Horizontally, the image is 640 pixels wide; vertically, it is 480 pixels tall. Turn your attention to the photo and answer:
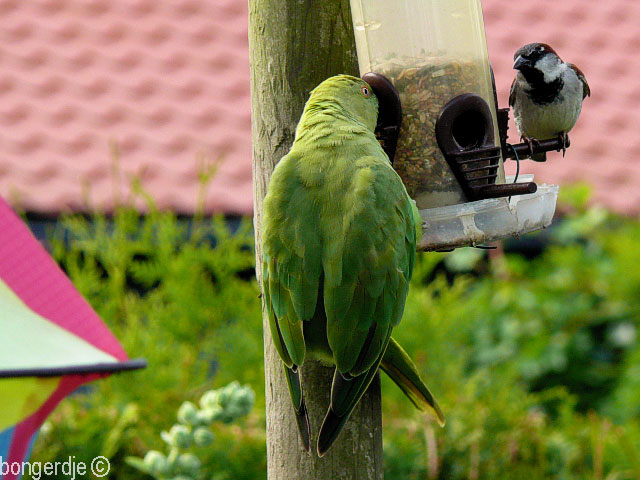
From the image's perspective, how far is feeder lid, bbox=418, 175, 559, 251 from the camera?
1.99 m

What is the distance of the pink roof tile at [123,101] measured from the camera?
166 inches

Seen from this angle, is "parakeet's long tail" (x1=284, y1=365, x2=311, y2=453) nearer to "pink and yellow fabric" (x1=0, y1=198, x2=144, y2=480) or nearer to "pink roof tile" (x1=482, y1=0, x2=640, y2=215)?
"pink and yellow fabric" (x1=0, y1=198, x2=144, y2=480)

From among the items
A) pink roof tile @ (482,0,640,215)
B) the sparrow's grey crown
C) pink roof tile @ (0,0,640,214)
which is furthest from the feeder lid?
pink roof tile @ (482,0,640,215)

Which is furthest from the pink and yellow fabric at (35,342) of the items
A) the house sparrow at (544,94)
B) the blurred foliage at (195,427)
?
the house sparrow at (544,94)

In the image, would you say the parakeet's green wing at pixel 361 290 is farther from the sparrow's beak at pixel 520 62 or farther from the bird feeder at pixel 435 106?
the sparrow's beak at pixel 520 62

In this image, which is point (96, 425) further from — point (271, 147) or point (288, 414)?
point (271, 147)

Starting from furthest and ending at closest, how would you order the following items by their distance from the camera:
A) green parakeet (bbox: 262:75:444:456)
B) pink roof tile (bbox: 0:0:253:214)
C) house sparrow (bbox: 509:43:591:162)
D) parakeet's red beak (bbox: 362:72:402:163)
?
pink roof tile (bbox: 0:0:253:214) < house sparrow (bbox: 509:43:591:162) < parakeet's red beak (bbox: 362:72:402:163) < green parakeet (bbox: 262:75:444:456)

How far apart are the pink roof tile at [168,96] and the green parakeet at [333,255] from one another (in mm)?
2329

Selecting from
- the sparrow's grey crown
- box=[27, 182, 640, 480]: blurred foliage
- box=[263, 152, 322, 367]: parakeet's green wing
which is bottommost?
box=[27, 182, 640, 480]: blurred foliage

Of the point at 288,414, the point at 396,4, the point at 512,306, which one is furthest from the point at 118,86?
the point at 288,414

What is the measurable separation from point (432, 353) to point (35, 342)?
1835 mm

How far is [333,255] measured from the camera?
173cm

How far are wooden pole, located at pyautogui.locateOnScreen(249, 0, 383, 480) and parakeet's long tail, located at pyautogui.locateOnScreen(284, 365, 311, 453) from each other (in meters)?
0.06

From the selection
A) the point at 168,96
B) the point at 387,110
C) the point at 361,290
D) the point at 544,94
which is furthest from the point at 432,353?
the point at 168,96
